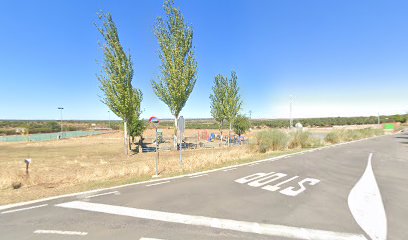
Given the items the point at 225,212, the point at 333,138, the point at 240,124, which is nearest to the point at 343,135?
the point at 333,138

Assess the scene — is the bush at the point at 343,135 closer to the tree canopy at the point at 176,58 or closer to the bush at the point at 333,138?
the bush at the point at 333,138

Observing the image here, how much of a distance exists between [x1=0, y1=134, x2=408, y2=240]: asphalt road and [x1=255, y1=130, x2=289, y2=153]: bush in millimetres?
9687

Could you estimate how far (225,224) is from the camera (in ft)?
13.9

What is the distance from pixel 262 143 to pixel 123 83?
14.6 meters

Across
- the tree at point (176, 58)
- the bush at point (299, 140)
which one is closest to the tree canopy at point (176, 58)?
the tree at point (176, 58)

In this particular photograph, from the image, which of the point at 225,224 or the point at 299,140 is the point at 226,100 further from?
the point at 225,224

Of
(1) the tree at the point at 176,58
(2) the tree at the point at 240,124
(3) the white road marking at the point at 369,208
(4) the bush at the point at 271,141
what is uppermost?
(1) the tree at the point at 176,58

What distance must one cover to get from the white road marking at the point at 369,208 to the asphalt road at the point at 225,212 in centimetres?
2

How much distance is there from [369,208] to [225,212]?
3.80 metres

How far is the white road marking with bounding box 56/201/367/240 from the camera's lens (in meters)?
3.78

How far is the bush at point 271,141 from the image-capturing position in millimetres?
17469

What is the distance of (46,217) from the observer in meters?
4.67

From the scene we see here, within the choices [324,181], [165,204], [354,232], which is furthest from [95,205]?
[324,181]

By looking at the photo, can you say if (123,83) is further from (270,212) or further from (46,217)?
(270,212)
